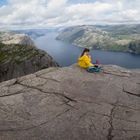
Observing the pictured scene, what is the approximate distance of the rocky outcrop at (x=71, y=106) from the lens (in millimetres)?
13000

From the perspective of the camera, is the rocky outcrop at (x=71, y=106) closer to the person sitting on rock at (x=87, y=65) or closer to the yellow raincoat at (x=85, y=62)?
the person sitting on rock at (x=87, y=65)

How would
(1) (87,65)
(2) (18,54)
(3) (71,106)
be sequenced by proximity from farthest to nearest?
(2) (18,54), (1) (87,65), (3) (71,106)

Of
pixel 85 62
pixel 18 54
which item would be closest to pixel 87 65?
pixel 85 62

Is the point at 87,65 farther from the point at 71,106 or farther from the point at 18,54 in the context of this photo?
the point at 18,54

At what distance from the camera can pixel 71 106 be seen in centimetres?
1625

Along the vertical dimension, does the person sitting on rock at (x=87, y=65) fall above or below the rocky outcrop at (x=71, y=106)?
above

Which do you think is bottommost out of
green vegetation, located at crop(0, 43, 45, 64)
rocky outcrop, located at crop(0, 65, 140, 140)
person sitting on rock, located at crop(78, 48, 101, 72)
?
green vegetation, located at crop(0, 43, 45, 64)

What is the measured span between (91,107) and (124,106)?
246cm

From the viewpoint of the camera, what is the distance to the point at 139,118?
48.0ft

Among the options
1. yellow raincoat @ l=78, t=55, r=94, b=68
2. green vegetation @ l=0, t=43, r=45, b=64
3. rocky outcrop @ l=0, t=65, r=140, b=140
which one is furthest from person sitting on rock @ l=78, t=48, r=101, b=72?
green vegetation @ l=0, t=43, r=45, b=64

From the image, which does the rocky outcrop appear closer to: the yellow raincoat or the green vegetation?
the yellow raincoat

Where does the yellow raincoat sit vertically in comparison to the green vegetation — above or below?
above

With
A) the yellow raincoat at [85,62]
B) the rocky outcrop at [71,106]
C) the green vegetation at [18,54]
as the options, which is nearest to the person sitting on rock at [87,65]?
the yellow raincoat at [85,62]

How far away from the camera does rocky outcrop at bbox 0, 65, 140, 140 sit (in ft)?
42.7
